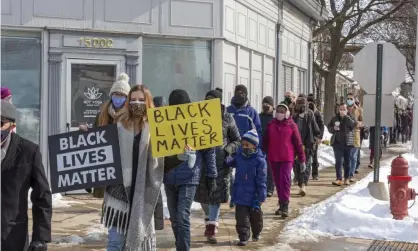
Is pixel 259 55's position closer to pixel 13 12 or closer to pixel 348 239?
pixel 13 12

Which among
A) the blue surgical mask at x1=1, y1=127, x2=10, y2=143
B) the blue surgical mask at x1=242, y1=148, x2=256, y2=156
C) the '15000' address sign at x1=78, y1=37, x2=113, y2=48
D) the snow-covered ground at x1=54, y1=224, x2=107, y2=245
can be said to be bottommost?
the snow-covered ground at x1=54, y1=224, x2=107, y2=245

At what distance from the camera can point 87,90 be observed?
39.5ft

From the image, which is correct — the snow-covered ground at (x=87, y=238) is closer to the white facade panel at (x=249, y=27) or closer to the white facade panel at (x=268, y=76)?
the white facade panel at (x=249, y=27)

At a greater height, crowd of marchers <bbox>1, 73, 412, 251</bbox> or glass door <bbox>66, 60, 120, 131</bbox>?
glass door <bbox>66, 60, 120, 131</bbox>

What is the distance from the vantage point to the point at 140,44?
12.4 metres

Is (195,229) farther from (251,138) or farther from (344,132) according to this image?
(344,132)

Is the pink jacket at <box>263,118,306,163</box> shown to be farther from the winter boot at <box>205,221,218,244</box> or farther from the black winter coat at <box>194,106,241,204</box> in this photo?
the winter boot at <box>205,221,218,244</box>

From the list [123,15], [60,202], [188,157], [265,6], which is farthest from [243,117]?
[265,6]

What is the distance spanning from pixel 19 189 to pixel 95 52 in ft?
26.2

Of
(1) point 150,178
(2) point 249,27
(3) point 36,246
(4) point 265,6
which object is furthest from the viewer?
(4) point 265,6

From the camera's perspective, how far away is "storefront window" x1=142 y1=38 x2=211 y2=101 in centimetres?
1269

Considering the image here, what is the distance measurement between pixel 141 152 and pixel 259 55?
37.0 feet

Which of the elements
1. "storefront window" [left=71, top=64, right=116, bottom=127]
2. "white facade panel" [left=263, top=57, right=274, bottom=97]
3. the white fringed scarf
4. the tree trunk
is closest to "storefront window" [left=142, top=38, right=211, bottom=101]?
"storefront window" [left=71, top=64, right=116, bottom=127]

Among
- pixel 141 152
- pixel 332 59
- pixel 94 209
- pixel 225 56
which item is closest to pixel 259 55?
pixel 225 56
